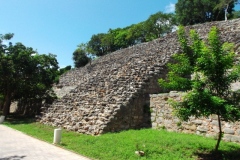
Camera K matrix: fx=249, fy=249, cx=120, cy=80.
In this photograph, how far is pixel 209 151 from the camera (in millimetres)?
8031

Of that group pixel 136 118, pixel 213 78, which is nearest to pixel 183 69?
pixel 213 78

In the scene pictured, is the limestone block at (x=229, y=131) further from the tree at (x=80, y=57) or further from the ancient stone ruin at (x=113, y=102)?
the tree at (x=80, y=57)

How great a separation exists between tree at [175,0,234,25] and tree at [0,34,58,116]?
82.0ft

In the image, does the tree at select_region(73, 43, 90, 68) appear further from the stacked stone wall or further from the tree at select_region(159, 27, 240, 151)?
the tree at select_region(159, 27, 240, 151)

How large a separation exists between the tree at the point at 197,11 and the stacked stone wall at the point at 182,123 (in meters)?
30.0

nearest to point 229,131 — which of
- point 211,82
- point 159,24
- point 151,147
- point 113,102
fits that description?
point 211,82

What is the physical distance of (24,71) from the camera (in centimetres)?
2056

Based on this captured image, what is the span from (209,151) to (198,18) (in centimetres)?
3557

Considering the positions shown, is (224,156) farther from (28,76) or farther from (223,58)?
(28,76)

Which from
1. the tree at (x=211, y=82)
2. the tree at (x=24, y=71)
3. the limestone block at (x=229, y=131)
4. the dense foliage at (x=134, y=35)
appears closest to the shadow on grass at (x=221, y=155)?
the tree at (x=211, y=82)

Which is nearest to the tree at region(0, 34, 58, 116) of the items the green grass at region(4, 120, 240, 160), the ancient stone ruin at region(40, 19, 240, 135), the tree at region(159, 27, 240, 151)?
the ancient stone ruin at region(40, 19, 240, 135)

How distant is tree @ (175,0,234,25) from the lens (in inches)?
1491

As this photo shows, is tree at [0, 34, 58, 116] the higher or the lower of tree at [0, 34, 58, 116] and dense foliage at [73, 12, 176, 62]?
the lower

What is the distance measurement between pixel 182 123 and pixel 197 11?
105 ft
